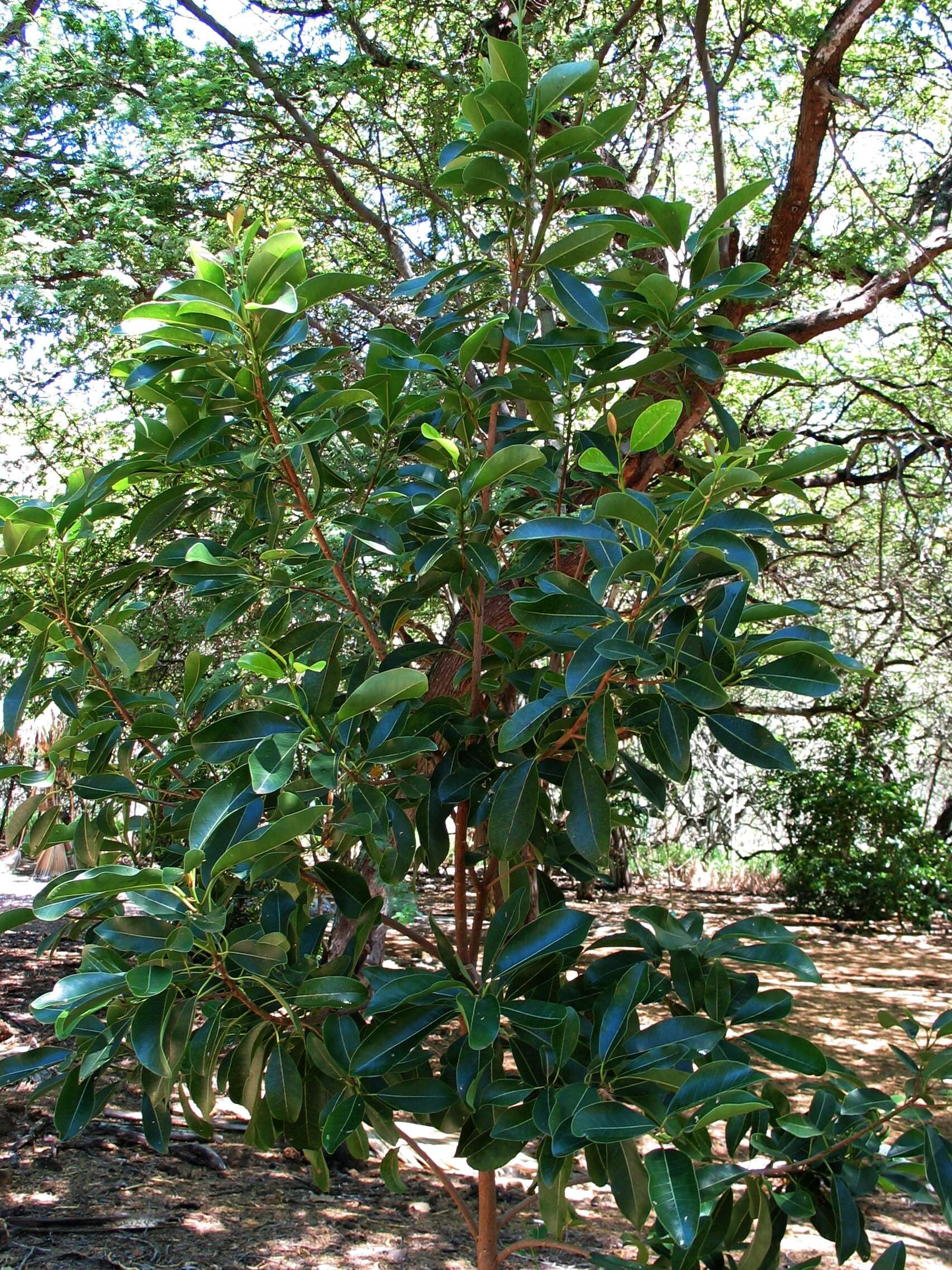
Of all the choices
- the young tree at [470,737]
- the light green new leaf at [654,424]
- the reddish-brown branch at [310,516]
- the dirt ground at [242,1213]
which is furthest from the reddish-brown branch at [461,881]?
the dirt ground at [242,1213]

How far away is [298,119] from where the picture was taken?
14.3 feet

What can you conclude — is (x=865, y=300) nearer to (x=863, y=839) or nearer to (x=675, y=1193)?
(x=675, y=1193)

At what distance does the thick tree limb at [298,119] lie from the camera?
4.35 metres

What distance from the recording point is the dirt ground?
2.71m

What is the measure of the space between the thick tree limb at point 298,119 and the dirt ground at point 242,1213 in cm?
373

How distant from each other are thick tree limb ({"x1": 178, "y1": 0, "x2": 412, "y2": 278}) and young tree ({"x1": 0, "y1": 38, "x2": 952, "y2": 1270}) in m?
3.14

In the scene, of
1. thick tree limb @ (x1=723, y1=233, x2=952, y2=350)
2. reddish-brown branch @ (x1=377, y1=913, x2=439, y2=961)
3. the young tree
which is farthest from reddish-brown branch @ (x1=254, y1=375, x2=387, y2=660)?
thick tree limb @ (x1=723, y1=233, x2=952, y2=350)

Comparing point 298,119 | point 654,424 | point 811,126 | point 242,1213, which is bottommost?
point 242,1213

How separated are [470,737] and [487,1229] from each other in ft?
2.60

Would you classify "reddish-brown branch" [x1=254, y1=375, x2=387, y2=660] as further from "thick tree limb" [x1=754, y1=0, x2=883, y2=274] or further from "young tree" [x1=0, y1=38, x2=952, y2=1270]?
"thick tree limb" [x1=754, y1=0, x2=883, y2=274]

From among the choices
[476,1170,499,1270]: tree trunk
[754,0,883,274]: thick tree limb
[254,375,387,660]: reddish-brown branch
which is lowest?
[476,1170,499,1270]: tree trunk

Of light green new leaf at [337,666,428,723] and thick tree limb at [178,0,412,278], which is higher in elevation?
thick tree limb at [178,0,412,278]

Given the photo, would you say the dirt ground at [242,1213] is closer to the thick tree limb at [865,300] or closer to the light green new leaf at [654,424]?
the light green new leaf at [654,424]

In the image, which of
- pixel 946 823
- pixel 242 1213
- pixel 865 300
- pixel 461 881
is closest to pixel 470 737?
pixel 461 881
